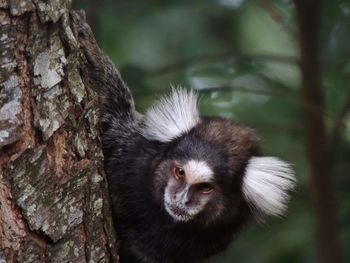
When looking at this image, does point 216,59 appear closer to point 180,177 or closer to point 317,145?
point 317,145

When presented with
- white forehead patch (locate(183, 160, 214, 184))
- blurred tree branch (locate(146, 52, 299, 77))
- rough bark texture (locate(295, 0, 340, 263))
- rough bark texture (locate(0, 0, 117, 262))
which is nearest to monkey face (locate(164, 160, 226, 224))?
white forehead patch (locate(183, 160, 214, 184))

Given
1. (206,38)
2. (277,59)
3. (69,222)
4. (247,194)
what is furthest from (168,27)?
(69,222)

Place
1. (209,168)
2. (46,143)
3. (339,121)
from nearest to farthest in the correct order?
(46,143)
(209,168)
(339,121)

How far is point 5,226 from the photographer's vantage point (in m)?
3.34

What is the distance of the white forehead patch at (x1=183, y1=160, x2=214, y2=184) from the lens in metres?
4.76

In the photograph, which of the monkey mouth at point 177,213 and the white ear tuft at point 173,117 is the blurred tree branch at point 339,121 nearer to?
the white ear tuft at point 173,117

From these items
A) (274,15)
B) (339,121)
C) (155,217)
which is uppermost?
(274,15)

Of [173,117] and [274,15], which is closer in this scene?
[173,117]

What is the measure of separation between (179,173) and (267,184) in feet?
1.93

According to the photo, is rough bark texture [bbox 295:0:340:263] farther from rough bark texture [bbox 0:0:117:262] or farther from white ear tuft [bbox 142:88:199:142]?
rough bark texture [bbox 0:0:117:262]

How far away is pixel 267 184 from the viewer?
5.08 metres

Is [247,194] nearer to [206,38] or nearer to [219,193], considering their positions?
[219,193]

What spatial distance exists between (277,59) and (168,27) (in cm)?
218

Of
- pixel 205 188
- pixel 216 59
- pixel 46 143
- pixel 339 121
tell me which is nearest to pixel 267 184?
pixel 205 188
